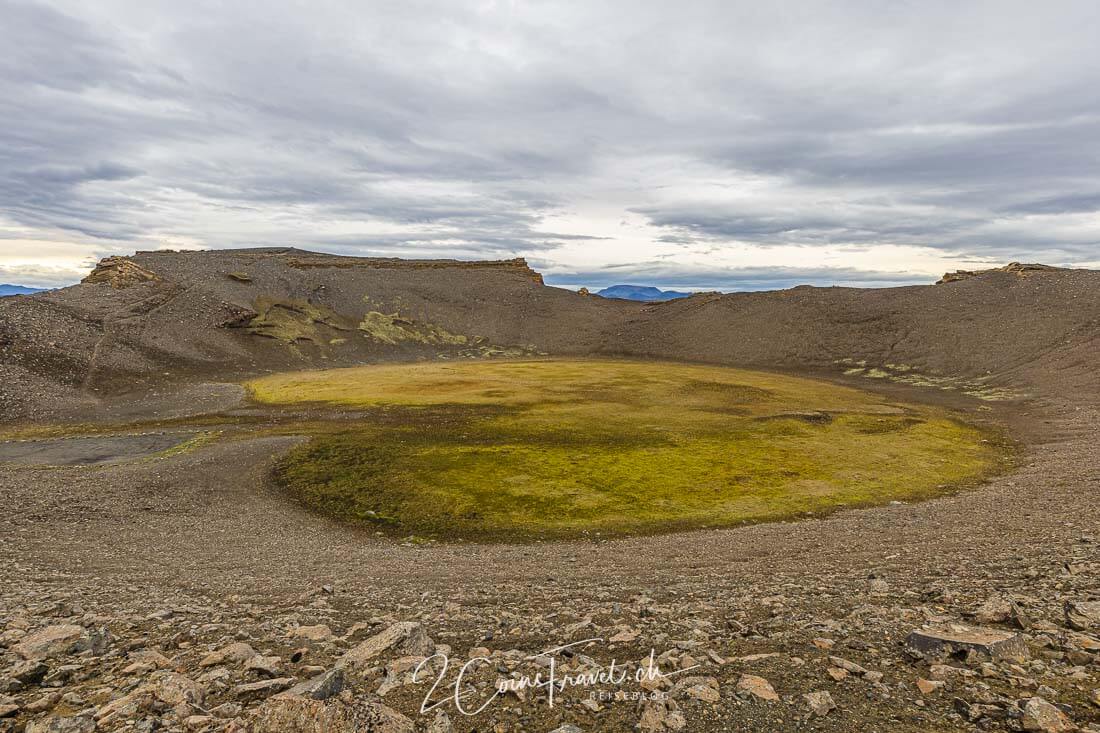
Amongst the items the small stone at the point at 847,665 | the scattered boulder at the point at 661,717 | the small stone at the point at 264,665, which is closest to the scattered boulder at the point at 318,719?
the small stone at the point at 264,665

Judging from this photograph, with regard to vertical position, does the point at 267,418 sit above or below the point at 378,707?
below

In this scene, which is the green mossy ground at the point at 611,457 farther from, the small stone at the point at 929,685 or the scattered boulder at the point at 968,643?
the small stone at the point at 929,685

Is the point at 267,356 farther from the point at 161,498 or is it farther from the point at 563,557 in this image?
the point at 563,557

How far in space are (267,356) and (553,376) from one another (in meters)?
45.7

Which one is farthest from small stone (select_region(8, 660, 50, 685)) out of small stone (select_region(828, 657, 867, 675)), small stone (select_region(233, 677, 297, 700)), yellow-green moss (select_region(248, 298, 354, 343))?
yellow-green moss (select_region(248, 298, 354, 343))

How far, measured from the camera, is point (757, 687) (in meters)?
7.46

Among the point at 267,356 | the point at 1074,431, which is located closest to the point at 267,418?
the point at 267,356

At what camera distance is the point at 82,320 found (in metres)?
73.3

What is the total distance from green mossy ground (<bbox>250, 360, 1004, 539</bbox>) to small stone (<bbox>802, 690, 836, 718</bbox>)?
16.3 m

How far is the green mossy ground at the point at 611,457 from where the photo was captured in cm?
2591

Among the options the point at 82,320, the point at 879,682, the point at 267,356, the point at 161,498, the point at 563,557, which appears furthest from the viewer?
the point at 267,356

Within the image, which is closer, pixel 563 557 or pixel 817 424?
pixel 563 557

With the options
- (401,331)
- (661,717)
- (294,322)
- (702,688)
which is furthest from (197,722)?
(401,331)

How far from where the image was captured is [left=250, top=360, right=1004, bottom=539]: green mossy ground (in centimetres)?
2591
